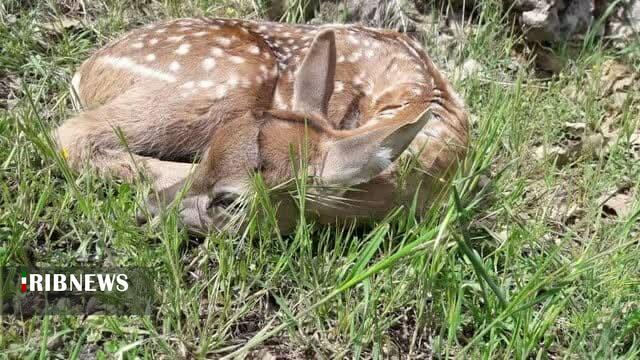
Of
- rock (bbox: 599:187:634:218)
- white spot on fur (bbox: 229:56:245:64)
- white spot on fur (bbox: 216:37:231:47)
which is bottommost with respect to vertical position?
rock (bbox: 599:187:634:218)

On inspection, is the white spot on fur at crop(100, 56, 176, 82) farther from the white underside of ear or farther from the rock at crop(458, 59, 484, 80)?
the rock at crop(458, 59, 484, 80)

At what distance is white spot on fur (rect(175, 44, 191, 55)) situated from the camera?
396 centimetres

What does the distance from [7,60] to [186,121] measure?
110cm

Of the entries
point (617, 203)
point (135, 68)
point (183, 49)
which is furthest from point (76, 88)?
point (617, 203)

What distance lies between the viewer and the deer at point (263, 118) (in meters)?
3.20

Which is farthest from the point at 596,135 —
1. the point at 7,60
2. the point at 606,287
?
the point at 7,60

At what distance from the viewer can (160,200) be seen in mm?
3154

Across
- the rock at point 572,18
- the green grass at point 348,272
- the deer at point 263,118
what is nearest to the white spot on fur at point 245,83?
the deer at point 263,118

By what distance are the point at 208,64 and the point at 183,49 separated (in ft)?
0.56

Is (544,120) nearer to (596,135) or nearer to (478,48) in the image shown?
(596,135)

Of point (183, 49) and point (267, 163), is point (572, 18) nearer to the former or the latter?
point (183, 49)

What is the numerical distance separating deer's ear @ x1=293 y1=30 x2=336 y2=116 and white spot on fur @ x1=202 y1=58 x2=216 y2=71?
0.47 m

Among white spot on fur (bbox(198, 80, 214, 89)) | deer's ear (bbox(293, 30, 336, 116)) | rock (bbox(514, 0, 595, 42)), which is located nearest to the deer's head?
deer's ear (bbox(293, 30, 336, 116))

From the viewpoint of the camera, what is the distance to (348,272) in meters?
3.08
